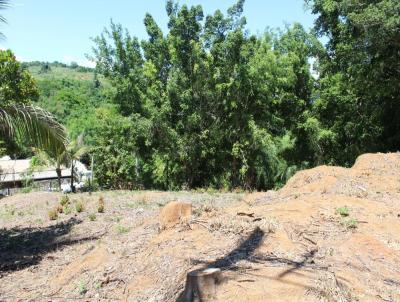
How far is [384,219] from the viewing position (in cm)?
723

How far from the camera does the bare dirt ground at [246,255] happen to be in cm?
465

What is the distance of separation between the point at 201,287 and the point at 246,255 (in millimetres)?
1243

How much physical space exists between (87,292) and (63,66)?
141468 mm

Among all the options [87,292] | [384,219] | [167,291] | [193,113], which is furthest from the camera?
[193,113]

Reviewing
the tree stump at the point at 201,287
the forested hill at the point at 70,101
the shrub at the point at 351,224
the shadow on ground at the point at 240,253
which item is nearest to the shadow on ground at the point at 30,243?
the shadow on ground at the point at 240,253

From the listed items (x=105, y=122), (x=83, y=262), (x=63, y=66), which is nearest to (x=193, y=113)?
(x=105, y=122)

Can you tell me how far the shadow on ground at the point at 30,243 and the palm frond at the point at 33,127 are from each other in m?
2.03

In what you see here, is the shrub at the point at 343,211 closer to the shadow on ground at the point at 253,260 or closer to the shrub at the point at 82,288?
the shadow on ground at the point at 253,260

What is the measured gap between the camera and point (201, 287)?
4.25m

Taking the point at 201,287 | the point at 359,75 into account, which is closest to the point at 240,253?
the point at 201,287

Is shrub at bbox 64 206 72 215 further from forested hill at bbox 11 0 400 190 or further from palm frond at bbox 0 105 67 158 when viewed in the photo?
forested hill at bbox 11 0 400 190

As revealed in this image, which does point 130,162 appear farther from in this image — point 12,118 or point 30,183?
point 12,118

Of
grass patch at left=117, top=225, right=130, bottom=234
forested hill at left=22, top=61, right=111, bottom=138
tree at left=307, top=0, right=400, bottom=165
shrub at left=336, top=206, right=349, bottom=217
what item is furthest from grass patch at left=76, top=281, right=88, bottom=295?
forested hill at left=22, top=61, right=111, bottom=138

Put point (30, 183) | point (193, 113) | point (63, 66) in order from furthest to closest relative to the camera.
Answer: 1. point (63, 66)
2. point (30, 183)
3. point (193, 113)
